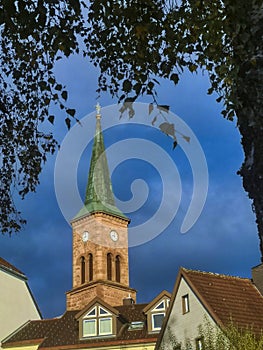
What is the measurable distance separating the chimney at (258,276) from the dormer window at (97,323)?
28.4 ft

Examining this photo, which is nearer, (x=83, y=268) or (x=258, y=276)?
(x=258, y=276)

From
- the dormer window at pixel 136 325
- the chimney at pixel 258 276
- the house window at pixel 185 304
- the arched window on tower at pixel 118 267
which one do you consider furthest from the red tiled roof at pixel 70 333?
the arched window on tower at pixel 118 267

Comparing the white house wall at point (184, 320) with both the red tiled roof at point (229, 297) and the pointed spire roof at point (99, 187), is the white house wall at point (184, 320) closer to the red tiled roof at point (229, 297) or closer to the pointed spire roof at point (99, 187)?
the red tiled roof at point (229, 297)

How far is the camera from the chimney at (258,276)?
84.6 ft

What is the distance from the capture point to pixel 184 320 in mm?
24781

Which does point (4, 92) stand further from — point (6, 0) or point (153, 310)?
point (153, 310)

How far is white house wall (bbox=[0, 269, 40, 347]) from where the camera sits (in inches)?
1362

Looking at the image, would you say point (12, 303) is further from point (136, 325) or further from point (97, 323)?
point (136, 325)

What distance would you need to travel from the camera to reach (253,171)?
13.4ft

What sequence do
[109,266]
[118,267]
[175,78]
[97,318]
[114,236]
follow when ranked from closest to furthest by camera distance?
[175,78]
[97,318]
[109,266]
[118,267]
[114,236]

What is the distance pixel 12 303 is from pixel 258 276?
15.2m

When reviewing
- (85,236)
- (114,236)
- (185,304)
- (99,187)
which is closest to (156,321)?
(185,304)

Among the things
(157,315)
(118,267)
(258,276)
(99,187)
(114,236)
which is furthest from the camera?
(99,187)

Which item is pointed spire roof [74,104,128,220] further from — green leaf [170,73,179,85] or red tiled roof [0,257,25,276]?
green leaf [170,73,179,85]
